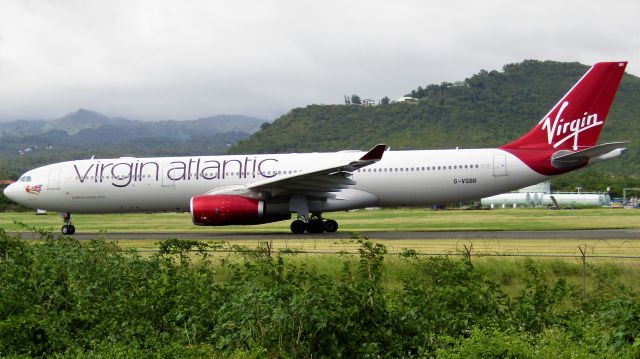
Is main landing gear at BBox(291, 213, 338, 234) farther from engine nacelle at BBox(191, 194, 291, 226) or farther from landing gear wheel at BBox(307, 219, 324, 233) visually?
engine nacelle at BBox(191, 194, 291, 226)

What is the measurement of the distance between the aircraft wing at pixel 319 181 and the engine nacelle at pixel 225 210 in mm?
678

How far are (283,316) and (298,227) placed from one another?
756 inches

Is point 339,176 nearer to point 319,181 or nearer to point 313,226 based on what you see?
point 319,181

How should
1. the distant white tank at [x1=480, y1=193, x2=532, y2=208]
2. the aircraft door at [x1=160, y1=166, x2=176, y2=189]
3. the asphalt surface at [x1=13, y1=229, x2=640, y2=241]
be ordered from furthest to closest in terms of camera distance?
the distant white tank at [x1=480, y1=193, x2=532, y2=208] < the aircraft door at [x1=160, y1=166, x2=176, y2=189] < the asphalt surface at [x1=13, y1=229, x2=640, y2=241]

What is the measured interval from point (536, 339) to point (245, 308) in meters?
4.28

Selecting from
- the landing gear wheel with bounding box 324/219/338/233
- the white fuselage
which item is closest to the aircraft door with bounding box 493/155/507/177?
the white fuselage

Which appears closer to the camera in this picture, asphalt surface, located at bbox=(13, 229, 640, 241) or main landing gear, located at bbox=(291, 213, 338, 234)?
asphalt surface, located at bbox=(13, 229, 640, 241)

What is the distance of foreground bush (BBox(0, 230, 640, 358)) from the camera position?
1002cm

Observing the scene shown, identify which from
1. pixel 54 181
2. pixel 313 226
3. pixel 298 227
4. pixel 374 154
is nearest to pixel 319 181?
pixel 313 226

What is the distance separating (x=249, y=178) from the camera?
30.3 metres

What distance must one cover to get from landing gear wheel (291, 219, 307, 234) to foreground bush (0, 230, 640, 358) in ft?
52.2

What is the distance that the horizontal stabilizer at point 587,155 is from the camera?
26953 millimetres

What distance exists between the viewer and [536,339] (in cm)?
1050

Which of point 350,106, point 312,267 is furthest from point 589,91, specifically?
point 350,106
